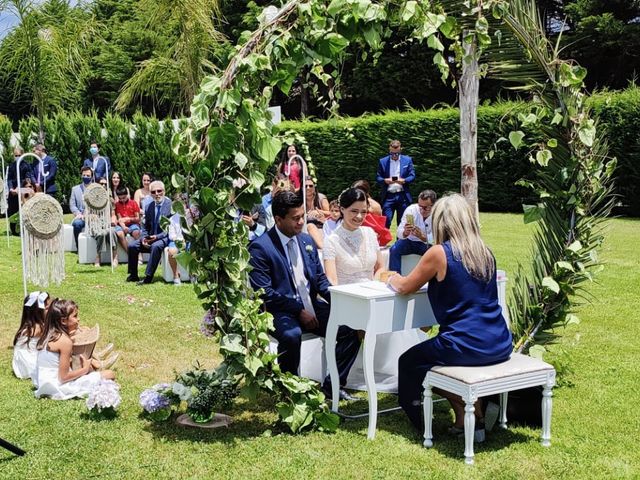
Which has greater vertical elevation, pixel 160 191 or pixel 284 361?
pixel 160 191

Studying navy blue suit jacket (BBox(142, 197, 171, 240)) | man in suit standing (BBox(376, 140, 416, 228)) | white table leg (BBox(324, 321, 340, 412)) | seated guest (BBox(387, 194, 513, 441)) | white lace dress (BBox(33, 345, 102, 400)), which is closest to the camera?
seated guest (BBox(387, 194, 513, 441))

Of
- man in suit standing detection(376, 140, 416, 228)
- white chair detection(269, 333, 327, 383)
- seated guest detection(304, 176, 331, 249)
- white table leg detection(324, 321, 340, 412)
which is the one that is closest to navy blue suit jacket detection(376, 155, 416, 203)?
man in suit standing detection(376, 140, 416, 228)

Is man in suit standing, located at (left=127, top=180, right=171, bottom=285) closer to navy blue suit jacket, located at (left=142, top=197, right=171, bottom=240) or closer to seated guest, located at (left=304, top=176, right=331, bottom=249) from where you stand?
navy blue suit jacket, located at (left=142, top=197, right=171, bottom=240)

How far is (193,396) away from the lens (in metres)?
5.36

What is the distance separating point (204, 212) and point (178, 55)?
1523cm

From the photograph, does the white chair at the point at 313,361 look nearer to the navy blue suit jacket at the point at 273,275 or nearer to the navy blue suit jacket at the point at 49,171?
the navy blue suit jacket at the point at 273,275

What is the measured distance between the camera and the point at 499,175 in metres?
19.9

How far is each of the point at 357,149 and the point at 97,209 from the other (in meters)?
11.0

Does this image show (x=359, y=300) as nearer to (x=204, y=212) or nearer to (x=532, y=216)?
(x=204, y=212)

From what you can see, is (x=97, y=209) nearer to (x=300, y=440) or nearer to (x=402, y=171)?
(x=402, y=171)

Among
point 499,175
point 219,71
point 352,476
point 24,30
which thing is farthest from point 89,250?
point 499,175

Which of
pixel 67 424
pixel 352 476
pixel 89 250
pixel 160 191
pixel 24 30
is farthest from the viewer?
pixel 24 30

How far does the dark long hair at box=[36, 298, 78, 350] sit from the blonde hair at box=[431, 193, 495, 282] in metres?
2.90

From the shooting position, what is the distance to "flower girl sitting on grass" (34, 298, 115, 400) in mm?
5988
